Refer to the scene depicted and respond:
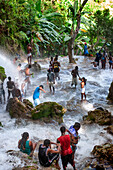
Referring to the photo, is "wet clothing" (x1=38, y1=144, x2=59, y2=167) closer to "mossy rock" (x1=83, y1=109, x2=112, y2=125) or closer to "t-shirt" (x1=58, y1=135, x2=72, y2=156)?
"t-shirt" (x1=58, y1=135, x2=72, y2=156)

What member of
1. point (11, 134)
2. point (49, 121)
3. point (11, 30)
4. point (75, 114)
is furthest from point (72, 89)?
point (11, 30)

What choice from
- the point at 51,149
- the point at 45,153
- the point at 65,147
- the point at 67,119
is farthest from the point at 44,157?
the point at 67,119

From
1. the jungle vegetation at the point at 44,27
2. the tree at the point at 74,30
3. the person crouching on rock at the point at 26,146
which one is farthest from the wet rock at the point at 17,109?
the tree at the point at 74,30

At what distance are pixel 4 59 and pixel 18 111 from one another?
968 cm

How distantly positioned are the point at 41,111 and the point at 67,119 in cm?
138

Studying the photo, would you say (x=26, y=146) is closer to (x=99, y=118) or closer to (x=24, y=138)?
(x=24, y=138)

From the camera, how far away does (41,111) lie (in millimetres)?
8195

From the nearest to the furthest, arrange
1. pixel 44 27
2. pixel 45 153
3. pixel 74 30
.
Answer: pixel 45 153, pixel 74 30, pixel 44 27

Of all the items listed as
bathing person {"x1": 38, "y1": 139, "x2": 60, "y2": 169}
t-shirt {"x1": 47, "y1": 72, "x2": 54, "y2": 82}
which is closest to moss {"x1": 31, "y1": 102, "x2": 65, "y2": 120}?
t-shirt {"x1": 47, "y1": 72, "x2": 54, "y2": 82}

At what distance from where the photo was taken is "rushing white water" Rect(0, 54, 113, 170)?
21.9 feet

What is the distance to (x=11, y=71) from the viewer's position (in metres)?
15.5

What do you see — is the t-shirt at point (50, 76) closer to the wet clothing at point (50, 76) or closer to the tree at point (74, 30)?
the wet clothing at point (50, 76)

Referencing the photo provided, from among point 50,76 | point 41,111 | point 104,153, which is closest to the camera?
point 104,153

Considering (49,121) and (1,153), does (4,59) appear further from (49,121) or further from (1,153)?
(1,153)
